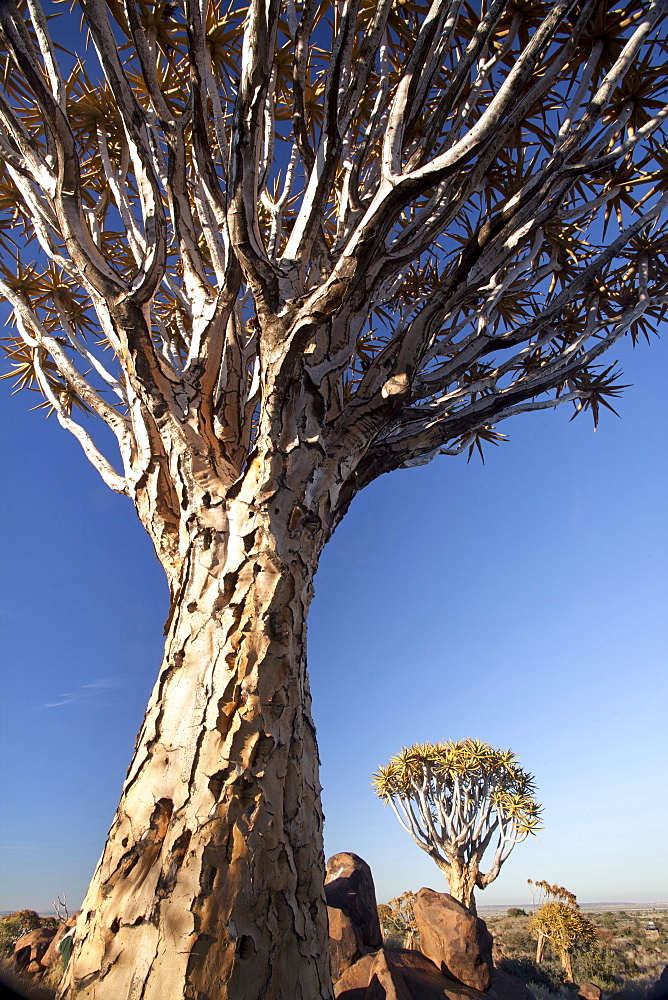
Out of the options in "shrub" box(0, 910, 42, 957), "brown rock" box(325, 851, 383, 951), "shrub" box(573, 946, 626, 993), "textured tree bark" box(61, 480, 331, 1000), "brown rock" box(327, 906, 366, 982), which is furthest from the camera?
"shrub" box(573, 946, 626, 993)

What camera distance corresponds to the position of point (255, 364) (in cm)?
329

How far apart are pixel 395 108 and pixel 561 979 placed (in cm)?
1608

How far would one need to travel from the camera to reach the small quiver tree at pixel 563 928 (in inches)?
510

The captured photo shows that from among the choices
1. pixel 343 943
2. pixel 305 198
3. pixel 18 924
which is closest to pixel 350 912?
pixel 343 943

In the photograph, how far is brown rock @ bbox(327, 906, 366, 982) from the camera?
7.01 meters


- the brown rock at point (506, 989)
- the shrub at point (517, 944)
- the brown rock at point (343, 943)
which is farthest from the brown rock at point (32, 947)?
the shrub at point (517, 944)

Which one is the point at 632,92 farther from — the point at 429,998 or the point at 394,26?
the point at 429,998

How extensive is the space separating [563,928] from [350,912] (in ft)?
28.6

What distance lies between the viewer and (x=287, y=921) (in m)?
1.96

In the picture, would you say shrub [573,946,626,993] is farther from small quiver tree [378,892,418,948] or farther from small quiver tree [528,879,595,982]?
small quiver tree [378,892,418,948]

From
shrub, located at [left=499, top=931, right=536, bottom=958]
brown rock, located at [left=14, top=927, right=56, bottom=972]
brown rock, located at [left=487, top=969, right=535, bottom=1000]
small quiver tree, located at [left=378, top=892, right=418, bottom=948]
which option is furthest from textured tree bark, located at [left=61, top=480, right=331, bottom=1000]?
shrub, located at [left=499, top=931, right=536, bottom=958]

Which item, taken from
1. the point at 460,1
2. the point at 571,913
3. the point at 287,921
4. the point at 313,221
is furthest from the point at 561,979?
the point at 460,1

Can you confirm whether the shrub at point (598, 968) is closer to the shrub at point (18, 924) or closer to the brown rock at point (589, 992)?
the brown rock at point (589, 992)

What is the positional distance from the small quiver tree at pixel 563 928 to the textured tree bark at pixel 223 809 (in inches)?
570
